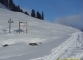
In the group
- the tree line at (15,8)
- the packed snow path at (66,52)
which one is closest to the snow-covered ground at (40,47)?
the packed snow path at (66,52)

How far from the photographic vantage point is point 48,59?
966 centimetres

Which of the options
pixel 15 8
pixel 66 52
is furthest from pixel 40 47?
pixel 15 8

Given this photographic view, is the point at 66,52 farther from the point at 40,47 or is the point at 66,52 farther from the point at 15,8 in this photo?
the point at 15,8

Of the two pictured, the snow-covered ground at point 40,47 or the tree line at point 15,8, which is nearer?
the snow-covered ground at point 40,47

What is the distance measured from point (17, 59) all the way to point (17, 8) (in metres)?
109

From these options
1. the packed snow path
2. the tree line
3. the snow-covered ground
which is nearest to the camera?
the packed snow path

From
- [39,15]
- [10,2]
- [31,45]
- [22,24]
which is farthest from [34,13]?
[31,45]

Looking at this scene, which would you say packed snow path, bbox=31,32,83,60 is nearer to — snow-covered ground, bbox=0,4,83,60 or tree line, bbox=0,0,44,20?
snow-covered ground, bbox=0,4,83,60

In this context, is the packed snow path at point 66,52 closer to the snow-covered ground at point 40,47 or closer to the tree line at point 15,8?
the snow-covered ground at point 40,47

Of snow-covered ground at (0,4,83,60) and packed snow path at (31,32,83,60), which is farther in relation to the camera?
snow-covered ground at (0,4,83,60)

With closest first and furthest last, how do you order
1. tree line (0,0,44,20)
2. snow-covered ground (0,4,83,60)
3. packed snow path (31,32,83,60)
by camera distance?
packed snow path (31,32,83,60) < snow-covered ground (0,4,83,60) < tree line (0,0,44,20)

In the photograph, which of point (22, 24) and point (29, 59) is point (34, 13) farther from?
point (29, 59)

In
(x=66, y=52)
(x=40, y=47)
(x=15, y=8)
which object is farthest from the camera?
(x=15, y=8)

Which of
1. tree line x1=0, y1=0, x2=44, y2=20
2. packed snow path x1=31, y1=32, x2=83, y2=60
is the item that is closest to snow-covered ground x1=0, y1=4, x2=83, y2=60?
packed snow path x1=31, y1=32, x2=83, y2=60
